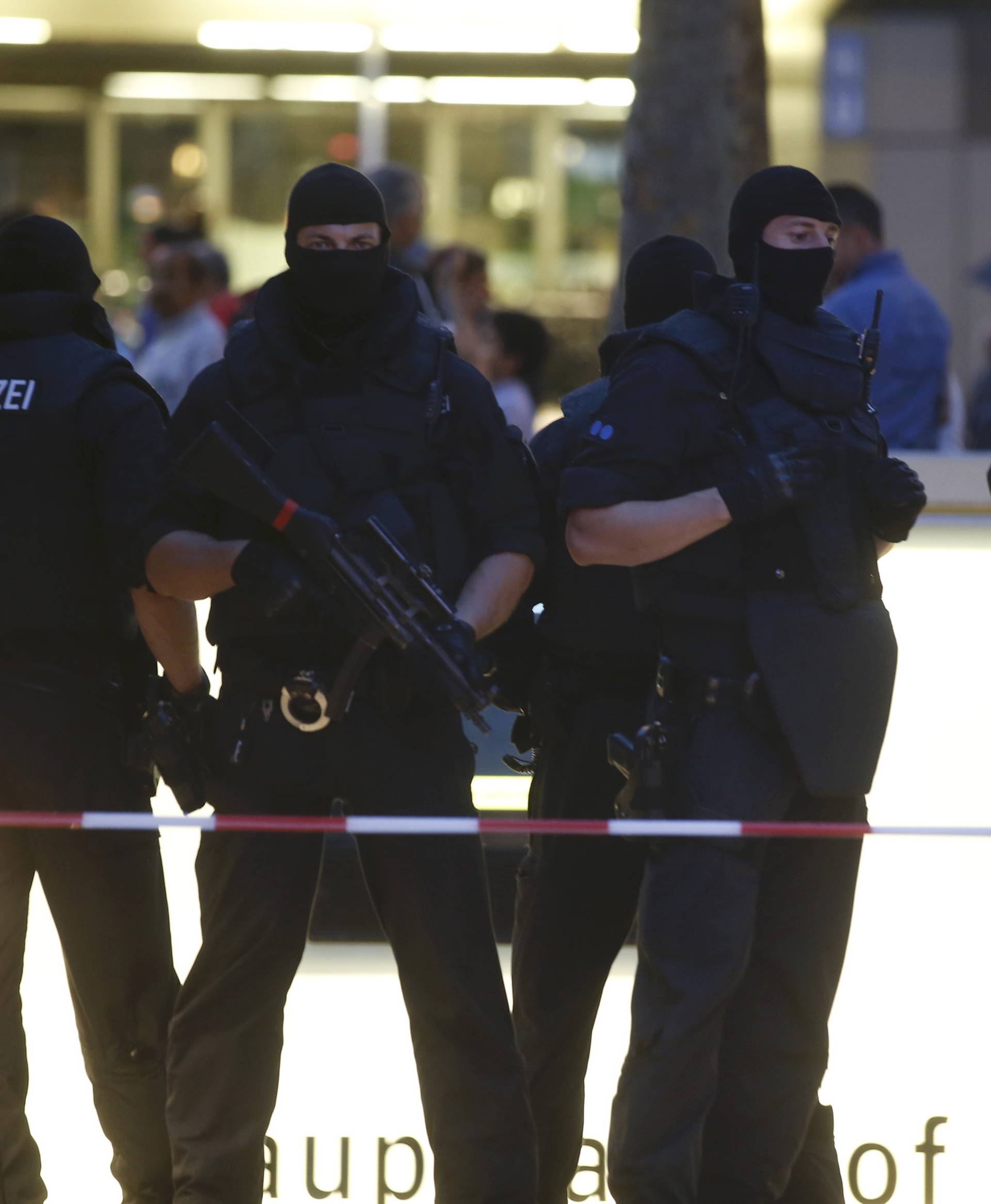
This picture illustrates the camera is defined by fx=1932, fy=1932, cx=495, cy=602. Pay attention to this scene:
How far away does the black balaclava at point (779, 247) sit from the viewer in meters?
3.10

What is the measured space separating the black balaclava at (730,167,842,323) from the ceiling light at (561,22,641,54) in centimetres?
982

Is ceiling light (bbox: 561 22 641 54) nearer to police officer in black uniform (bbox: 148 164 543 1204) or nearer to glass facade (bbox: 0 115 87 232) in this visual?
glass facade (bbox: 0 115 87 232)

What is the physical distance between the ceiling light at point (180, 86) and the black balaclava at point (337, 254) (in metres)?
10.6

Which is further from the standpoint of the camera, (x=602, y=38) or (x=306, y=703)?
(x=602, y=38)

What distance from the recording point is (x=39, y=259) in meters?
3.33

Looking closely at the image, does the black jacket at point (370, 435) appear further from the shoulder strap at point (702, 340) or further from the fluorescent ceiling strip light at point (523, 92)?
the fluorescent ceiling strip light at point (523, 92)

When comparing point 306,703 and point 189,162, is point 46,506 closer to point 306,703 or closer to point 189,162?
point 306,703

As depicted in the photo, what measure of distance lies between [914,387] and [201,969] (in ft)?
13.0

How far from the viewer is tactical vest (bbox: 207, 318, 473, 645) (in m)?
3.10

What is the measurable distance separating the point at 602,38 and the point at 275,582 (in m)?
10.4

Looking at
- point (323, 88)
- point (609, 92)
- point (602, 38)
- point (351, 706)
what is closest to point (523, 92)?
point (609, 92)

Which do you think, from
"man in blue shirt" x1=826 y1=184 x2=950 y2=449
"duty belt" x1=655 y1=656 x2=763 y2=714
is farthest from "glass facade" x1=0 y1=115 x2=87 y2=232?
"duty belt" x1=655 y1=656 x2=763 y2=714

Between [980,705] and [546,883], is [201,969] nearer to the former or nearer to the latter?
[546,883]

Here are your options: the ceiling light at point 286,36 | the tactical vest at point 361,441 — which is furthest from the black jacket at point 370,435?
the ceiling light at point 286,36
